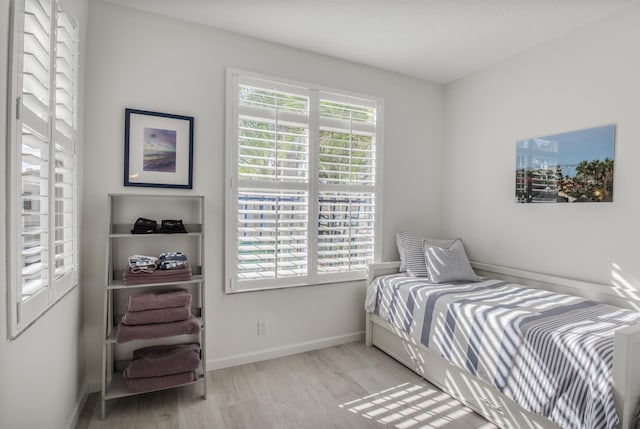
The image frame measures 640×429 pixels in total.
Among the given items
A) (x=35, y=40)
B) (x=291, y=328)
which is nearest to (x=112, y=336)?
(x=291, y=328)

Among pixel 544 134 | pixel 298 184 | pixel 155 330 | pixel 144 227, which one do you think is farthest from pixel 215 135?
pixel 544 134

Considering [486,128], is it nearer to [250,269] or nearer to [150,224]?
[250,269]

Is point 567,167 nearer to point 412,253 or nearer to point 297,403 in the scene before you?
point 412,253

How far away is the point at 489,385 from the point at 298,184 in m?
1.93

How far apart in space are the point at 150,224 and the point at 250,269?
2.68 ft

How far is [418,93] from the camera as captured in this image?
3.47 metres

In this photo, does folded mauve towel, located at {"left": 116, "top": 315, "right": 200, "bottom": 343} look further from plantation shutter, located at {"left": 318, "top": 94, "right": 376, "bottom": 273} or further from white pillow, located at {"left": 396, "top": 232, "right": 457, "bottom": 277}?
white pillow, located at {"left": 396, "top": 232, "right": 457, "bottom": 277}

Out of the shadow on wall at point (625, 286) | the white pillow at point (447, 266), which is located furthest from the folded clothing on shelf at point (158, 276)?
the shadow on wall at point (625, 286)

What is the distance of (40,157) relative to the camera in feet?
4.51

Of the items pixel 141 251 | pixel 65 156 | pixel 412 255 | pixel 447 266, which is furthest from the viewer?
pixel 412 255

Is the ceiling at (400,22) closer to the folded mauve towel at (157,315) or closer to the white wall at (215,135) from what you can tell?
the white wall at (215,135)

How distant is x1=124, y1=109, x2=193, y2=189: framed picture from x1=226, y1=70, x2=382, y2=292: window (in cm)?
31

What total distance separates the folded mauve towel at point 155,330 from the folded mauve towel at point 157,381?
0.27 meters

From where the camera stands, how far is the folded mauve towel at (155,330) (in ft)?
6.48
